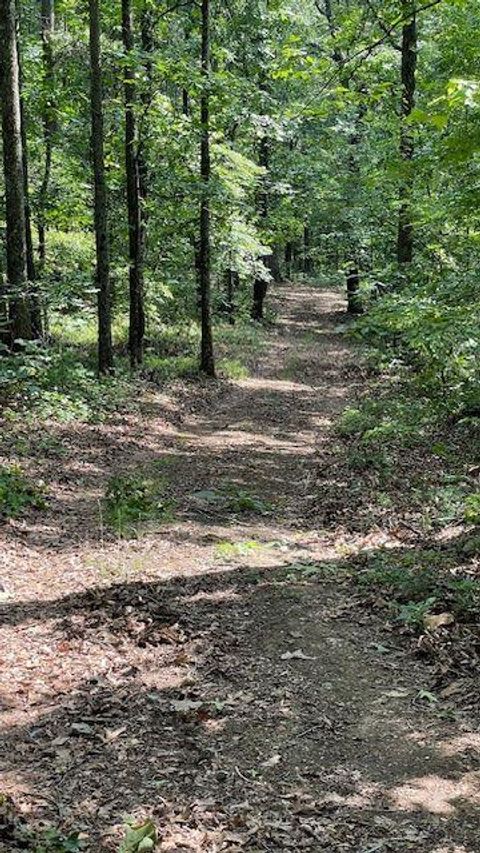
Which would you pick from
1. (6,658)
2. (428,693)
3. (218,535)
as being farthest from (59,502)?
(428,693)

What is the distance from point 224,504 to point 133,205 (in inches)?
391

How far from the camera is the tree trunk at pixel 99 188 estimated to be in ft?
49.3

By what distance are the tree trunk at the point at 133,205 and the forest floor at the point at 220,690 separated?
26.4ft

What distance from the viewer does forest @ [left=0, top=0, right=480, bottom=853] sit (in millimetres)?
4641

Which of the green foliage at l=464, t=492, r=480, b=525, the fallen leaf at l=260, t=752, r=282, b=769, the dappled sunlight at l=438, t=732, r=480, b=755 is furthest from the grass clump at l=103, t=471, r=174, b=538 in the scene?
the dappled sunlight at l=438, t=732, r=480, b=755

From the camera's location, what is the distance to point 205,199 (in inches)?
706

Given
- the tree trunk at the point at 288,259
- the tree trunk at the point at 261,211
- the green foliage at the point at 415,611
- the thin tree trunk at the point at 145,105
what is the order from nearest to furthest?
the green foliage at the point at 415,611 → the thin tree trunk at the point at 145,105 → the tree trunk at the point at 261,211 → the tree trunk at the point at 288,259

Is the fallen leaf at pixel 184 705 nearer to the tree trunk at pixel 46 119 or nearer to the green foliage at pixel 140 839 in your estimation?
the green foliage at pixel 140 839

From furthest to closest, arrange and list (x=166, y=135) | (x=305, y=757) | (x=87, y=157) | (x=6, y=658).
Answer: (x=87, y=157)
(x=166, y=135)
(x=6, y=658)
(x=305, y=757)

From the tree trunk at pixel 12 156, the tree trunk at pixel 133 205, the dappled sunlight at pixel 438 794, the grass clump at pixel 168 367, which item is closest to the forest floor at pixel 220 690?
the dappled sunlight at pixel 438 794

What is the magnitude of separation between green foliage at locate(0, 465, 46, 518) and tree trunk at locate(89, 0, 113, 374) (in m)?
6.29

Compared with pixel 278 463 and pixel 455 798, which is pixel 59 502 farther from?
pixel 455 798

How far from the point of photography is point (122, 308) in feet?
74.9

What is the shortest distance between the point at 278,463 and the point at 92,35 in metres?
9.47
